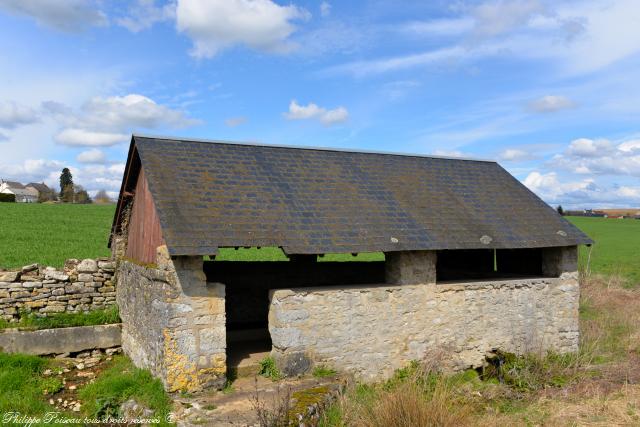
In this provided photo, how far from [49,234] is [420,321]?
16958 millimetres

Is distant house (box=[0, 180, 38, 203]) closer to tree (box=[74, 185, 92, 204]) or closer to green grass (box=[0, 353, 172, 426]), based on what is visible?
tree (box=[74, 185, 92, 204])

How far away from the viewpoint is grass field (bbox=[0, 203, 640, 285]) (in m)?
14.7

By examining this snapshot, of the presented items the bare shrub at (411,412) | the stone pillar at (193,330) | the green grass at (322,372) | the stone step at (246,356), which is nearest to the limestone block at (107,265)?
the stone step at (246,356)

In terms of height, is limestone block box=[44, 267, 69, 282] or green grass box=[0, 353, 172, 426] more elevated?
limestone block box=[44, 267, 69, 282]

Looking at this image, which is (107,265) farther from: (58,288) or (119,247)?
(58,288)

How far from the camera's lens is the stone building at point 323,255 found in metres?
7.14

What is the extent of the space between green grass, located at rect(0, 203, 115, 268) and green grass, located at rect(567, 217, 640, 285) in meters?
19.3

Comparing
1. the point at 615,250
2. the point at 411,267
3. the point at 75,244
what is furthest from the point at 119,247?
the point at 615,250

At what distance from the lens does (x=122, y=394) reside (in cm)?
729

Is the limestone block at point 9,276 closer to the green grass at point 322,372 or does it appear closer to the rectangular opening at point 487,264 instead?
the green grass at point 322,372

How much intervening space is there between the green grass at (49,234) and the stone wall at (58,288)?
3.26 m

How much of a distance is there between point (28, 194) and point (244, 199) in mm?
76324

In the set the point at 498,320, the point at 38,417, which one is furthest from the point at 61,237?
the point at 498,320

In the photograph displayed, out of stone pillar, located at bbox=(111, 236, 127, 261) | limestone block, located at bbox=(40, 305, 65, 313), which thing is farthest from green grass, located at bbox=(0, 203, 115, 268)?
limestone block, located at bbox=(40, 305, 65, 313)
